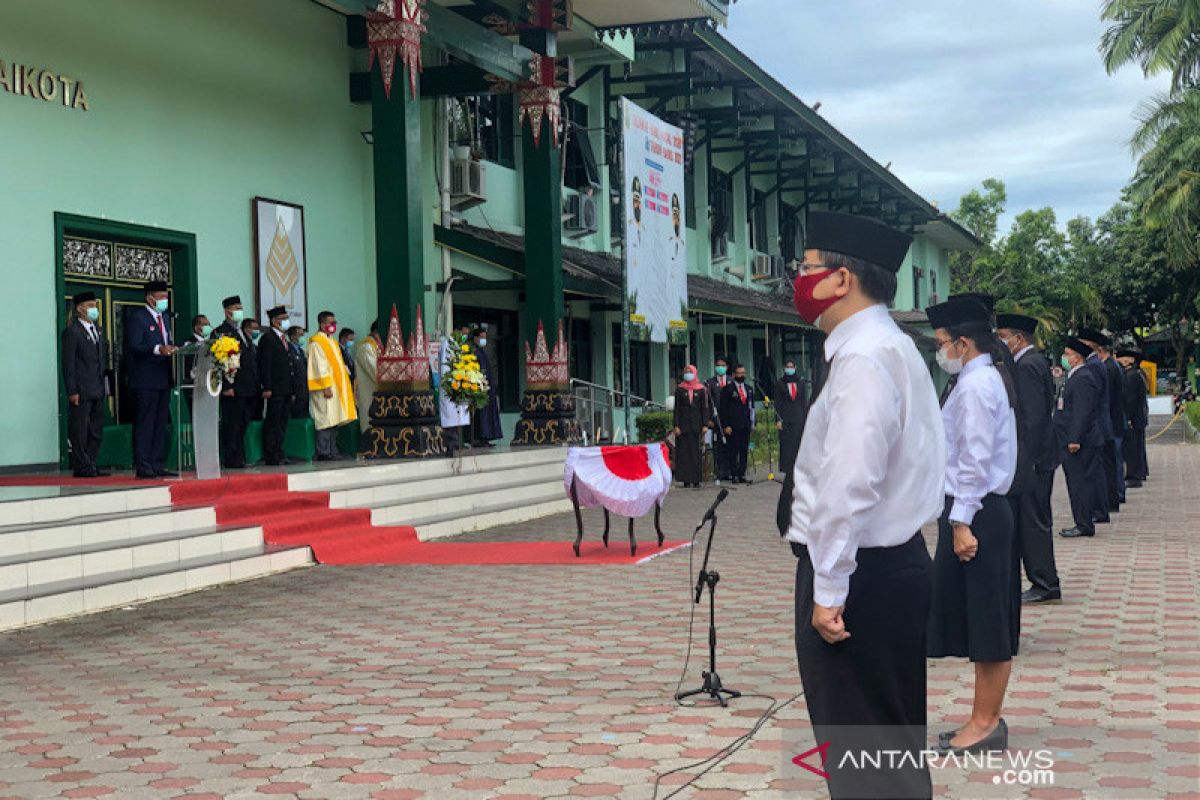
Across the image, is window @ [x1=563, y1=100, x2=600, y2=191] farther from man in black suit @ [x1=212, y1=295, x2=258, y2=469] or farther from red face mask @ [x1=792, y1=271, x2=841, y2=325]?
red face mask @ [x1=792, y1=271, x2=841, y2=325]

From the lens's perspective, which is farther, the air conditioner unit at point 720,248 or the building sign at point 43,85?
the air conditioner unit at point 720,248

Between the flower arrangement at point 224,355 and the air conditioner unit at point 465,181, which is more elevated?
the air conditioner unit at point 465,181

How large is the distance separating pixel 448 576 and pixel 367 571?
793 millimetres

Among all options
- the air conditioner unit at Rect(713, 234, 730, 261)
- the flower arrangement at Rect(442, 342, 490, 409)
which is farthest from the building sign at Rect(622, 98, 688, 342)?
the air conditioner unit at Rect(713, 234, 730, 261)

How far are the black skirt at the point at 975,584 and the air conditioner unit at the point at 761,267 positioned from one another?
28.2 metres

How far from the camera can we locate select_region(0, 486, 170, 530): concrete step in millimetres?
9727

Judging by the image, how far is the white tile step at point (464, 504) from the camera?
45.4 ft

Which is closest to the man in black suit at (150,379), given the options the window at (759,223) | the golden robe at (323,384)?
the golden robe at (323,384)

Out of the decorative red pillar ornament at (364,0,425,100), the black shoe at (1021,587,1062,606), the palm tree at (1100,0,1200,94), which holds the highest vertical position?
the palm tree at (1100,0,1200,94)

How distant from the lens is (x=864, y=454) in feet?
10.6

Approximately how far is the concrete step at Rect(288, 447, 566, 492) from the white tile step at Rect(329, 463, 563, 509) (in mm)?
78

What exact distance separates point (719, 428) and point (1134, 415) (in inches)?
231

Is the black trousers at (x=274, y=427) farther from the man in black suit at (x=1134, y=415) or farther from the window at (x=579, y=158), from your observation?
the window at (x=579, y=158)

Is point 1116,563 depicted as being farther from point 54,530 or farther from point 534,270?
point 534,270
